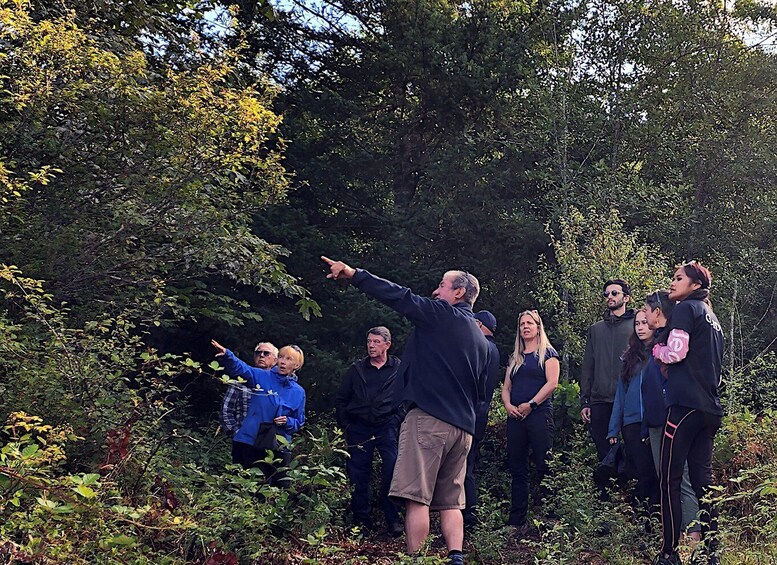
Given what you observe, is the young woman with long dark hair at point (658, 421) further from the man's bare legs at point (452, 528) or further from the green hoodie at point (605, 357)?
the man's bare legs at point (452, 528)

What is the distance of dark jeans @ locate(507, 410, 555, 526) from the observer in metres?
7.46

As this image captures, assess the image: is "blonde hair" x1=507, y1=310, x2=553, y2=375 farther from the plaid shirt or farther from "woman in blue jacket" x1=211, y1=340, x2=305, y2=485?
the plaid shirt

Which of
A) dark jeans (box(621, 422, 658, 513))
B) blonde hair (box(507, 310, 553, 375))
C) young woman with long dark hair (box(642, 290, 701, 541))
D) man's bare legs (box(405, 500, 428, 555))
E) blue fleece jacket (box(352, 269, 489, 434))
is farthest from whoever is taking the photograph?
blonde hair (box(507, 310, 553, 375))

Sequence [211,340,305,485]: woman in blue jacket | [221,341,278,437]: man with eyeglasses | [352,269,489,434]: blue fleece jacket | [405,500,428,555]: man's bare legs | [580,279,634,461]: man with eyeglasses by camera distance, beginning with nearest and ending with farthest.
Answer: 1. [405,500,428,555]: man's bare legs
2. [352,269,489,434]: blue fleece jacket
3. [211,340,305,485]: woman in blue jacket
4. [221,341,278,437]: man with eyeglasses
5. [580,279,634,461]: man with eyeglasses

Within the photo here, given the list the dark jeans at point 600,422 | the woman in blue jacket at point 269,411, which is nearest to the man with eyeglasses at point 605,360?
the dark jeans at point 600,422

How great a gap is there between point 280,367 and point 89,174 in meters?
2.50

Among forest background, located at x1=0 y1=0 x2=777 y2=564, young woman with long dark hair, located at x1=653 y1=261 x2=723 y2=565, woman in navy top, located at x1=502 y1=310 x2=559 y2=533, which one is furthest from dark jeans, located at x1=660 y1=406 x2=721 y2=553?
woman in navy top, located at x1=502 y1=310 x2=559 y2=533

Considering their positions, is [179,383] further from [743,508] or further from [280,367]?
[743,508]

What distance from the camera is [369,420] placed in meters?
7.80

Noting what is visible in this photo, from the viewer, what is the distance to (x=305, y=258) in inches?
550

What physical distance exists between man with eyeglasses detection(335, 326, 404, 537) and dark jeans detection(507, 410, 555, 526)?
104cm

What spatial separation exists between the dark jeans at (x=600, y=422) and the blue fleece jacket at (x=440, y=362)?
2.38m

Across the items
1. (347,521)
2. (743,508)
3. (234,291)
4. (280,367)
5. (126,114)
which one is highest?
(126,114)

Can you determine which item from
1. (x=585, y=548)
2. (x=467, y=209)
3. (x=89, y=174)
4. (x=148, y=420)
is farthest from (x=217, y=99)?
(x=467, y=209)
